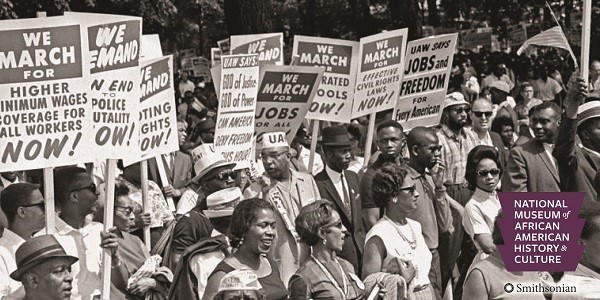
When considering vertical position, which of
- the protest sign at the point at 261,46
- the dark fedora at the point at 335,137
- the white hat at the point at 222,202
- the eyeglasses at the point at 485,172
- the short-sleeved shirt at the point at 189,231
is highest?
A: the protest sign at the point at 261,46

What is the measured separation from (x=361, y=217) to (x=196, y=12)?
2329 cm

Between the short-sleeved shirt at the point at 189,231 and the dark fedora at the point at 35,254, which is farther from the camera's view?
the short-sleeved shirt at the point at 189,231

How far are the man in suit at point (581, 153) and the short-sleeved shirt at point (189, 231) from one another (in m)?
2.72

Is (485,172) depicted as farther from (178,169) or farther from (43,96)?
(178,169)

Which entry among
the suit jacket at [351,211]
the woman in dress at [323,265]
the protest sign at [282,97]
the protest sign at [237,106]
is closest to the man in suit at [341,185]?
the suit jacket at [351,211]

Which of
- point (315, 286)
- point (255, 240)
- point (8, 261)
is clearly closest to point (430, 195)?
point (315, 286)

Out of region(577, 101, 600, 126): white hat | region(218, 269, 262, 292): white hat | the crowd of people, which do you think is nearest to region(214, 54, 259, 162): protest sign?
the crowd of people

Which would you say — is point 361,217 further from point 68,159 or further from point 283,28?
point 283,28

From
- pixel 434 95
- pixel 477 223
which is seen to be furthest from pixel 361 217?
pixel 434 95

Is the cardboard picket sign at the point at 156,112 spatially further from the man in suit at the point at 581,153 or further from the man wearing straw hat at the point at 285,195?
the man in suit at the point at 581,153

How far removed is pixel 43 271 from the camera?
7504mm

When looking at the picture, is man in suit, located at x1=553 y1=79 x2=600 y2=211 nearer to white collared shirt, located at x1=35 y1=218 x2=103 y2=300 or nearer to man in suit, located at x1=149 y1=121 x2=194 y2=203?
white collared shirt, located at x1=35 y1=218 x2=103 y2=300

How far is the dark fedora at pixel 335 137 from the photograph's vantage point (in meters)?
11.0

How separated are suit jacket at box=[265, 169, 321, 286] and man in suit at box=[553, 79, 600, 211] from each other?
5.93ft
